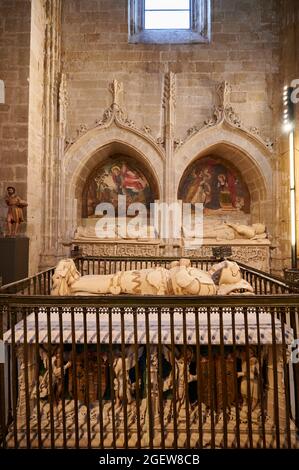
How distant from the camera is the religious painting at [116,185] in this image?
31.3 ft

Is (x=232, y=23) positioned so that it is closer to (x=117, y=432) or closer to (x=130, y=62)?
(x=130, y=62)

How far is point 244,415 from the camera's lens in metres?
2.76

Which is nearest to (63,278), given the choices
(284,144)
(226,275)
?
(226,275)

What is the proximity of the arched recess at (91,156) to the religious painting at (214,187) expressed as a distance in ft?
3.56

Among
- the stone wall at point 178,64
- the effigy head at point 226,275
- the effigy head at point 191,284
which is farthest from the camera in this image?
the stone wall at point 178,64

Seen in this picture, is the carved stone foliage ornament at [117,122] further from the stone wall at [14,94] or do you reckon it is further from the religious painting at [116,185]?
the stone wall at [14,94]

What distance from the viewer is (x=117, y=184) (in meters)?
9.58

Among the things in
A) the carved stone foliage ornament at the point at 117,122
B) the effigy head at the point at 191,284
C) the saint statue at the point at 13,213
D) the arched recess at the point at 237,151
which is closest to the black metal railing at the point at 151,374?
the effigy head at the point at 191,284

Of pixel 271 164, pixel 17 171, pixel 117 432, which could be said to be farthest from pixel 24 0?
pixel 117 432

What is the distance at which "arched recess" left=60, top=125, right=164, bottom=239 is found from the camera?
8.77m

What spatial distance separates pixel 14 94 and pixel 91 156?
230 cm

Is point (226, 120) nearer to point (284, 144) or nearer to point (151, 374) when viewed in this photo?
point (284, 144)

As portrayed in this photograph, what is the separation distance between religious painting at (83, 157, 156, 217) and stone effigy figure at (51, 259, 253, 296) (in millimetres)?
5839

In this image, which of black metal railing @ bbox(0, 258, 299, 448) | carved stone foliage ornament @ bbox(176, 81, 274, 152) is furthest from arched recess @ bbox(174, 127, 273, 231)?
black metal railing @ bbox(0, 258, 299, 448)
